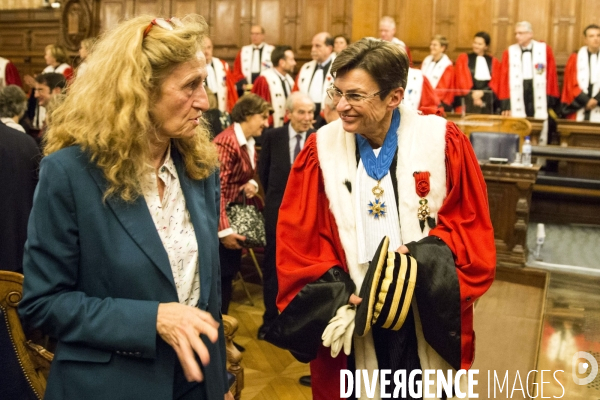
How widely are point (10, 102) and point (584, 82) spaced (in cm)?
793

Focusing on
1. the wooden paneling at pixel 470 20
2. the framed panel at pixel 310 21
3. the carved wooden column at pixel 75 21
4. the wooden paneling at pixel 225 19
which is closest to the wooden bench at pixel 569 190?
the wooden paneling at pixel 470 20

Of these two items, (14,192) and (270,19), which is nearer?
(14,192)

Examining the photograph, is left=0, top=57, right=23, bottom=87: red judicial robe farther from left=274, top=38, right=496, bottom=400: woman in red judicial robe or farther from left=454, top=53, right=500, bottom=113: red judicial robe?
→ left=274, top=38, right=496, bottom=400: woman in red judicial robe

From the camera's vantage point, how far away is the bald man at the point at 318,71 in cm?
854

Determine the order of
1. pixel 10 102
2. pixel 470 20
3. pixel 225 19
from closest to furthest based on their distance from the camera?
pixel 10 102, pixel 470 20, pixel 225 19

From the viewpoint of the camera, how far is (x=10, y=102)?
396 cm

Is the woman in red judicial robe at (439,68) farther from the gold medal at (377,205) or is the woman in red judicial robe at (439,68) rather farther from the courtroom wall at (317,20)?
the gold medal at (377,205)

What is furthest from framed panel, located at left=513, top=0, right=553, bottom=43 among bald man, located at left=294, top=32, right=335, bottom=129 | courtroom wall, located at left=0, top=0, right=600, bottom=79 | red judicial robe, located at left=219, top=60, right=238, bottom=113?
red judicial robe, located at left=219, top=60, right=238, bottom=113

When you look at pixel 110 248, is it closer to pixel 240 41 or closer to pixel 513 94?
pixel 513 94

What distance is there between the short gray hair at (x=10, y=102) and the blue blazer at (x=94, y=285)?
9.65ft

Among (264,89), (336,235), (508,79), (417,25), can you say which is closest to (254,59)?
(264,89)

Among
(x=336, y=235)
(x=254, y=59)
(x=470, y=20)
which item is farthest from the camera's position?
(x=254, y=59)

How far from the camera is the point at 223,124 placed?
607 cm

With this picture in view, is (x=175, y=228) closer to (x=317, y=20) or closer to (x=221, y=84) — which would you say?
(x=221, y=84)
